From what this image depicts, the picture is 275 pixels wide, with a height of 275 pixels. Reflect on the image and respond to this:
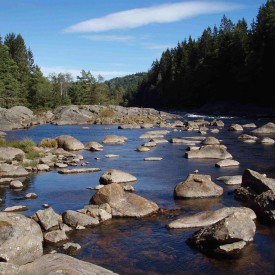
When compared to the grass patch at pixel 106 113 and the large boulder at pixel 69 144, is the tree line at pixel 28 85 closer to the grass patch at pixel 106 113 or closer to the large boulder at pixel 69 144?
the grass patch at pixel 106 113

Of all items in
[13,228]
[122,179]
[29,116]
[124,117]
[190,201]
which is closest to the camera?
[13,228]

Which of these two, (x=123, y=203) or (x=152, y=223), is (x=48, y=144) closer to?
(x=123, y=203)

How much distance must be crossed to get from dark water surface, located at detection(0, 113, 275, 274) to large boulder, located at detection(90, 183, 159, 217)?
58 centimetres

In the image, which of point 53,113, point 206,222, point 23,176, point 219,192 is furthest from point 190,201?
point 53,113

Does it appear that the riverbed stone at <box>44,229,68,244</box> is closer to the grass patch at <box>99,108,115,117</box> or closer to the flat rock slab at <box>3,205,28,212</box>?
the flat rock slab at <box>3,205,28,212</box>

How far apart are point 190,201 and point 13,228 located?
8952 millimetres

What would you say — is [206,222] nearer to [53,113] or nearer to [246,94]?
[53,113]

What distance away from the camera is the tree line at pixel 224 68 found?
86312 mm

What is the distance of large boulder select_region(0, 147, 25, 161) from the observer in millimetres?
29008

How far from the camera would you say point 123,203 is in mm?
17406

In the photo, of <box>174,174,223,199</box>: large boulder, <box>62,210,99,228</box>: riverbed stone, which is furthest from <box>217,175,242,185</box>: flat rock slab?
<box>62,210,99,228</box>: riverbed stone

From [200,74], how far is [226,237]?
10184 cm

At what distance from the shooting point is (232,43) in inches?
4011

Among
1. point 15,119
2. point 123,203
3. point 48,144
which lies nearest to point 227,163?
point 123,203
